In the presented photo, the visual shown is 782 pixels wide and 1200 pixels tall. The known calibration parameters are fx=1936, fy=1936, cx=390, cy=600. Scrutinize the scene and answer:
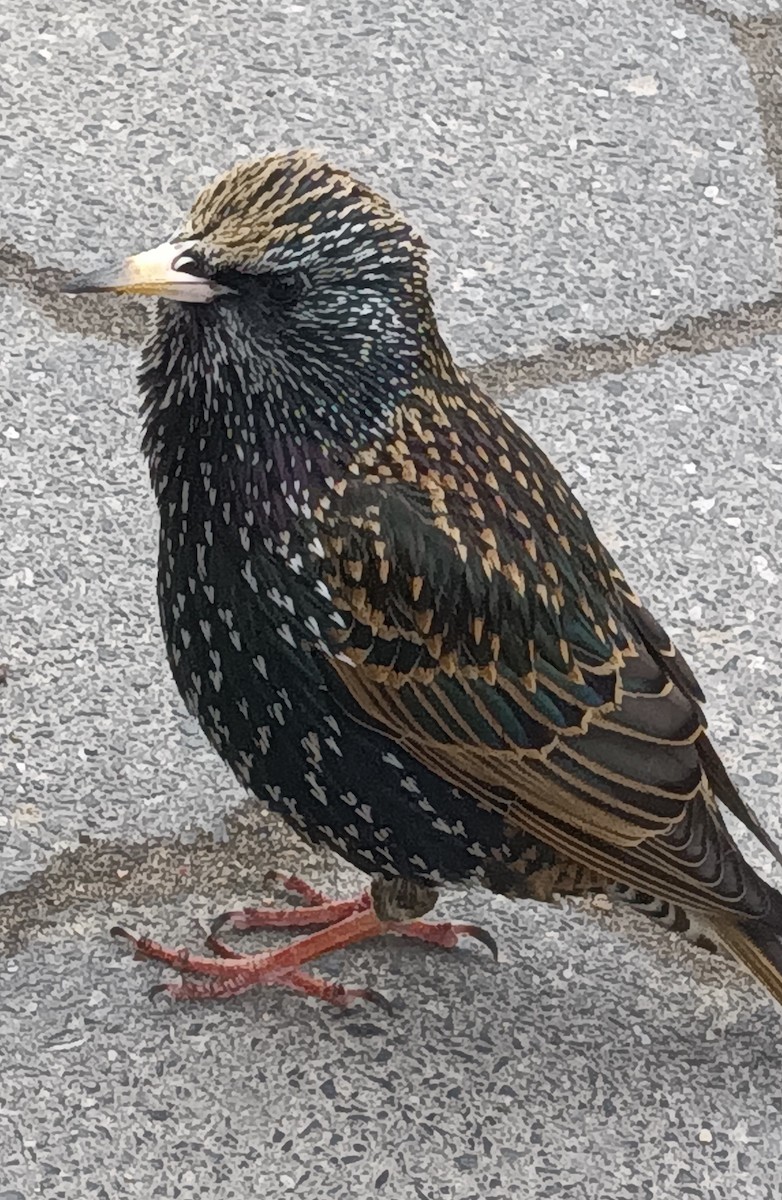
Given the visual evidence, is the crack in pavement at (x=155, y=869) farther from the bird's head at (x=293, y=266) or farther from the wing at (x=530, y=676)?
the bird's head at (x=293, y=266)

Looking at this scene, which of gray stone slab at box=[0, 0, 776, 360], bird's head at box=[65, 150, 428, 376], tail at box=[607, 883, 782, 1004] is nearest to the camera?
bird's head at box=[65, 150, 428, 376]

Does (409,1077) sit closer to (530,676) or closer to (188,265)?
(530,676)

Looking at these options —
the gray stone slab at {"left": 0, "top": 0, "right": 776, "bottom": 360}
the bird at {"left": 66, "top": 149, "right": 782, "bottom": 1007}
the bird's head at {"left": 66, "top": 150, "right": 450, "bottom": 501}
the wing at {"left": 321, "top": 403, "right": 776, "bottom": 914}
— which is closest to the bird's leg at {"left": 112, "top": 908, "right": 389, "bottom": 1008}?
the bird at {"left": 66, "top": 149, "right": 782, "bottom": 1007}

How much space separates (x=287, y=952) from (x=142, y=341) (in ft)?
3.41

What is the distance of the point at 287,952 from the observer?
2377 millimetres

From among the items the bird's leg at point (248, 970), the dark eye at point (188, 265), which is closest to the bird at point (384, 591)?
the dark eye at point (188, 265)

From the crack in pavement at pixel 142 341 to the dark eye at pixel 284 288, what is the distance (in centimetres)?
86

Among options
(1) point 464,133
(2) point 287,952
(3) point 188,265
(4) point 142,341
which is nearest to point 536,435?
(4) point 142,341

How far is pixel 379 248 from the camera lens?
187cm

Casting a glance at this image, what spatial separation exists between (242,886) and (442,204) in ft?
4.33

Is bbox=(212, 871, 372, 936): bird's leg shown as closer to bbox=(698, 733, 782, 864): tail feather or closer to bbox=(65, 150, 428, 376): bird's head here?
bbox=(698, 733, 782, 864): tail feather

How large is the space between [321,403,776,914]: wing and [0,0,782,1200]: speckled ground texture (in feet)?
1.17

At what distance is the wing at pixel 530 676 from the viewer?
1.92m

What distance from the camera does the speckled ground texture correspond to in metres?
2.27
